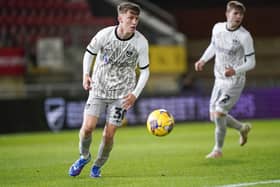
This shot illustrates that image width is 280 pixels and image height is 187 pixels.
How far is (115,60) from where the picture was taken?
11.3m

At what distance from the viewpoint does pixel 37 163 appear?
1438 centimetres

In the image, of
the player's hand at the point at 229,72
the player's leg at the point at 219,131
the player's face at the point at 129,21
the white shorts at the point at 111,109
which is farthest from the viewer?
the player's leg at the point at 219,131

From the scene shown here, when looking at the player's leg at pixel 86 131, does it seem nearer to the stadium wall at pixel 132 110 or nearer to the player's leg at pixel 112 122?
the player's leg at pixel 112 122

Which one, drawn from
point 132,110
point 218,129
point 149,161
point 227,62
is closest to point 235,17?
point 227,62

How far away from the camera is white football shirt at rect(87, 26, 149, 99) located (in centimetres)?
1129

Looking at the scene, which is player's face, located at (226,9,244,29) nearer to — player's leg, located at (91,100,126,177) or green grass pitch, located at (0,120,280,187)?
green grass pitch, located at (0,120,280,187)

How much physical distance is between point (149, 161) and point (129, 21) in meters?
3.74

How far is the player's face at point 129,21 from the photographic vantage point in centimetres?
1104

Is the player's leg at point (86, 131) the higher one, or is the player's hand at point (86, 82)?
the player's hand at point (86, 82)

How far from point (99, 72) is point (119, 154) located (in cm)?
497

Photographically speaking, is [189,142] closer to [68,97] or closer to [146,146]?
[146,146]

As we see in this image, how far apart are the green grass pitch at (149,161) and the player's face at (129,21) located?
2.09 meters

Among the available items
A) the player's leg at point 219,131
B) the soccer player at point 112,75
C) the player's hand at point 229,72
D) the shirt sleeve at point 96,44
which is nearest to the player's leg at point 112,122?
the soccer player at point 112,75

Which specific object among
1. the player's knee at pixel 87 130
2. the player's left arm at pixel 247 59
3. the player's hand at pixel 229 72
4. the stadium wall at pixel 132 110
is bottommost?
the stadium wall at pixel 132 110
